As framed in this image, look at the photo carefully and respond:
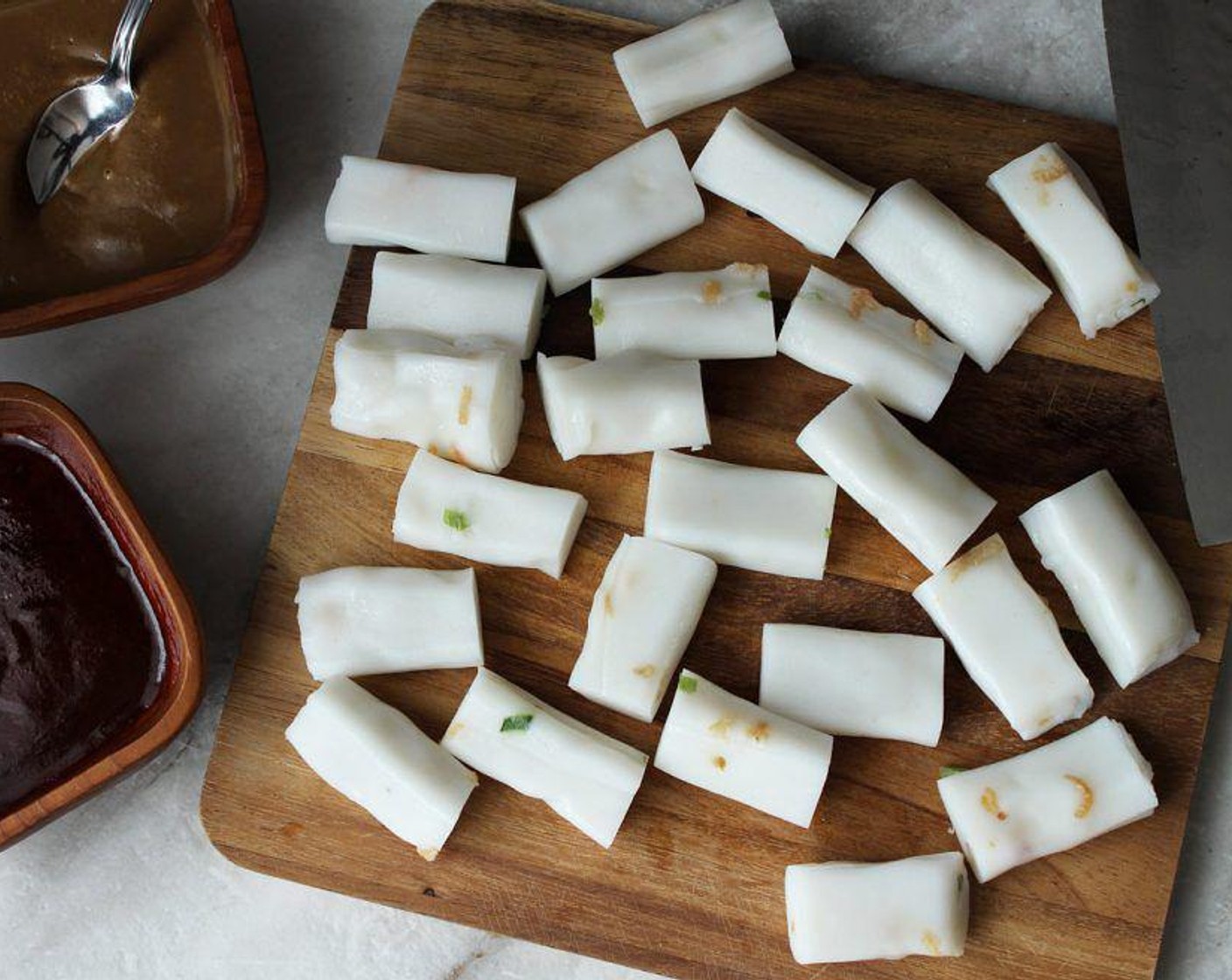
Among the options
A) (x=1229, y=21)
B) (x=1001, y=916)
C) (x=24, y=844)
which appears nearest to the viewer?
(x=1229, y=21)

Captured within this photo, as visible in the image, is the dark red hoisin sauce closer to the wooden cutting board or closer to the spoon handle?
the wooden cutting board

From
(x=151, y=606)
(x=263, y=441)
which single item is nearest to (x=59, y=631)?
(x=151, y=606)

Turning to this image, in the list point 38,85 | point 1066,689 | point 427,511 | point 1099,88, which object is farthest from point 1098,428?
point 38,85

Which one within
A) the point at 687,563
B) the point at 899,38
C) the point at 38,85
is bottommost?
the point at 687,563

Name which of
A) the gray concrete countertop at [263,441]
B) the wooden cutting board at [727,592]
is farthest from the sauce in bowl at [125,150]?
the wooden cutting board at [727,592]

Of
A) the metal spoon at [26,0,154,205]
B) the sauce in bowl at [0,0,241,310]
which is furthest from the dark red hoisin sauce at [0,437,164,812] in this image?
the metal spoon at [26,0,154,205]

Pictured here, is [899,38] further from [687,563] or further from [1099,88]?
[687,563]

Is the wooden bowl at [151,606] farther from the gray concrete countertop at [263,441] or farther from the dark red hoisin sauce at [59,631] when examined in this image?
the gray concrete countertop at [263,441]
